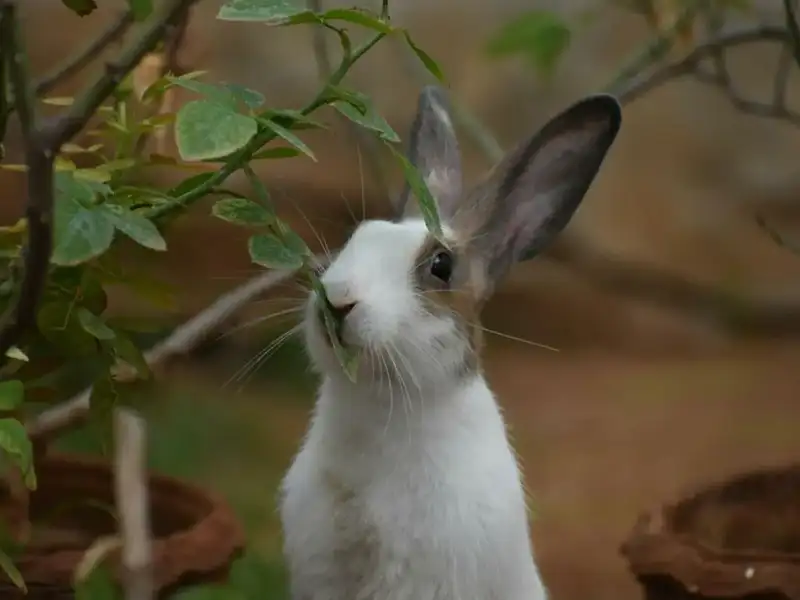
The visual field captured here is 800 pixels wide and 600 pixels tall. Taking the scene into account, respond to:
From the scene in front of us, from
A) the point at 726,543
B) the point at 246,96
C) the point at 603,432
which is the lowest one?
the point at 603,432

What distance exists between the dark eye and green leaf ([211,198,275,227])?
234mm

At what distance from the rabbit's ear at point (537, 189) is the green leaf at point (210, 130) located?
15.3 inches

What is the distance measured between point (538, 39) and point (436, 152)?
0.19 meters

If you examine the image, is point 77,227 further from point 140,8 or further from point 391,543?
point 391,543

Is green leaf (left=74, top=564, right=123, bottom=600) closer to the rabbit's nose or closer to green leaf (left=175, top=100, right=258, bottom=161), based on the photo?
the rabbit's nose

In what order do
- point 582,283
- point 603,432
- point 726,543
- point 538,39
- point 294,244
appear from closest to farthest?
point 294,244, point 538,39, point 726,543, point 603,432, point 582,283

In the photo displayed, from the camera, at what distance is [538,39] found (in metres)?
1.09

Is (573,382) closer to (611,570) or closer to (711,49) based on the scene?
(611,570)

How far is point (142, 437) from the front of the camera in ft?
1.99

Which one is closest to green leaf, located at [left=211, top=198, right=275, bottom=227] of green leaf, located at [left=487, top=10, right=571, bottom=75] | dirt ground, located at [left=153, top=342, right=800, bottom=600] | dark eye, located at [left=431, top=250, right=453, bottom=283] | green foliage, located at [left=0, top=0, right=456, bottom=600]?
green foliage, located at [left=0, top=0, right=456, bottom=600]

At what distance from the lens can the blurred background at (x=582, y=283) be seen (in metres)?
1.63

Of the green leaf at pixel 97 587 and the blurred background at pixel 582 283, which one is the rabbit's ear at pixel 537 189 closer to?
the green leaf at pixel 97 587

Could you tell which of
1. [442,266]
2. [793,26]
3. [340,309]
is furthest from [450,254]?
[793,26]

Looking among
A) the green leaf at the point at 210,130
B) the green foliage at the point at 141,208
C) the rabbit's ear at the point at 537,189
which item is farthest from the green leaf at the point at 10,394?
the rabbit's ear at the point at 537,189
